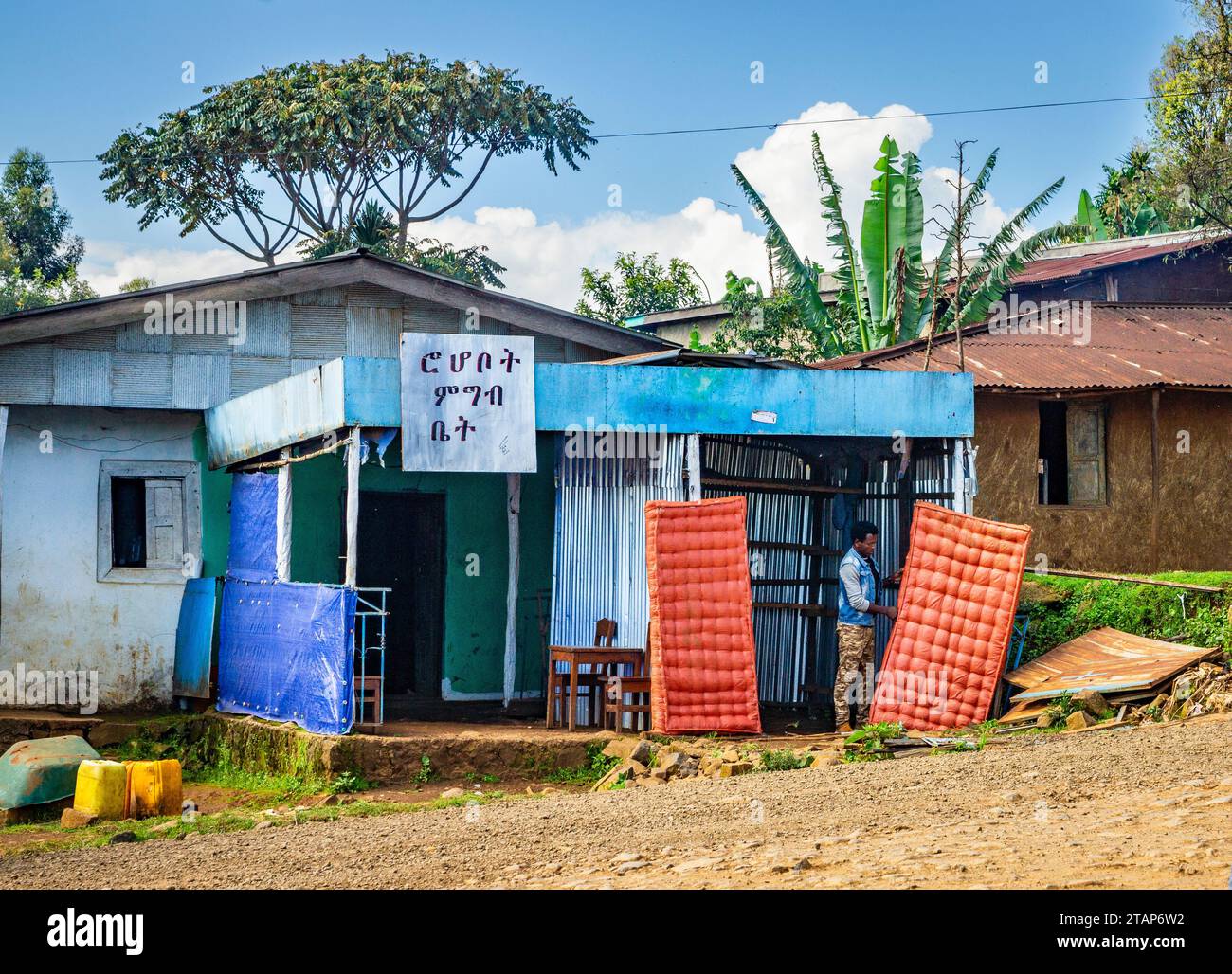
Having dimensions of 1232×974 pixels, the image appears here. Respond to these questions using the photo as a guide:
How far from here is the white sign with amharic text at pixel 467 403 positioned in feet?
36.2

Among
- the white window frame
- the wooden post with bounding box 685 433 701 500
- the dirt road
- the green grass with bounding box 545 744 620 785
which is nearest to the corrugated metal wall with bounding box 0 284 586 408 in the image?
the white window frame

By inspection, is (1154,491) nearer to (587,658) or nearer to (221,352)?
(587,658)

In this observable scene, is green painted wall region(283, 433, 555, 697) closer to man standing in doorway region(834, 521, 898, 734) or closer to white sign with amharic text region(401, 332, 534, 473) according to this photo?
white sign with amharic text region(401, 332, 534, 473)

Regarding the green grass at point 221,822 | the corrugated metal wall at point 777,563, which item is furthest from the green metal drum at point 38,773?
the corrugated metal wall at point 777,563

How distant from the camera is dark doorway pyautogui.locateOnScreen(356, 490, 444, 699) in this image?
47.3 feet

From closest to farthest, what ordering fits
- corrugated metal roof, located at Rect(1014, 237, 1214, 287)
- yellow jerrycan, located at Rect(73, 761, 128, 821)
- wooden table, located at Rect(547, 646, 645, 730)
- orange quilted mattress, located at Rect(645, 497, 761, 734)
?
yellow jerrycan, located at Rect(73, 761, 128, 821) < orange quilted mattress, located at Rect(645, 497, 761, 734) < wooden table, located at Rect(547, 646, 645, 730) < corrugated metal roof, located at Rect(1014, 237, 1214, 287)

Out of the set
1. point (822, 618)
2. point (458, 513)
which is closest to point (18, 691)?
point (458, 513)

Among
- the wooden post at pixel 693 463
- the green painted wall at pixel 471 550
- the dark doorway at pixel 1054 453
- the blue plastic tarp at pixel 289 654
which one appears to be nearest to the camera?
the blue plastic tarp at pixel 289 654

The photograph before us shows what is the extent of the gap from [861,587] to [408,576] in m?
4.80

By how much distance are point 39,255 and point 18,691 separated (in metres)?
32.0

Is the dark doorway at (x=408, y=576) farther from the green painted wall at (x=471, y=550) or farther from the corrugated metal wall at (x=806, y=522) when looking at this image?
the corrugated metal wall at (x=806, y=522)

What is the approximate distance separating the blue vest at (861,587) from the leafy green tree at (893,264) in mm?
8563

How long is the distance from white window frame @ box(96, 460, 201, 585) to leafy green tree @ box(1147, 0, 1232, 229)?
15.6 metres

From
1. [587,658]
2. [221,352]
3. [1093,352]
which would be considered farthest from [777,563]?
[1093,352]
